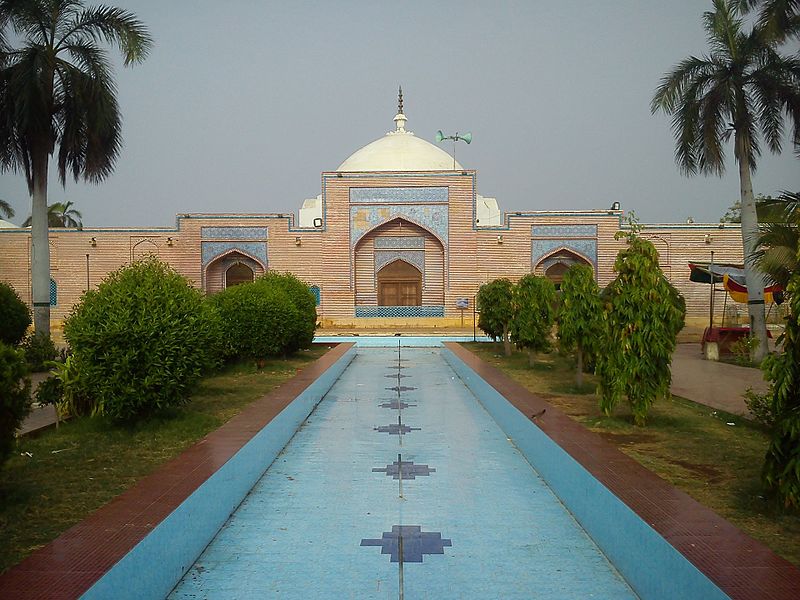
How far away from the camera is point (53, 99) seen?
11078 mm

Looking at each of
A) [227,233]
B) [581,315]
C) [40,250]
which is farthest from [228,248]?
[581,315]

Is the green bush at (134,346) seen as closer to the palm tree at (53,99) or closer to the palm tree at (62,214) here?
the palm tree at (53,99)

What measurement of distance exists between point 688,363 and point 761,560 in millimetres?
10002

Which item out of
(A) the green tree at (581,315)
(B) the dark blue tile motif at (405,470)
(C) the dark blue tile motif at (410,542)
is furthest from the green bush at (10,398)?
(A) the green tree at (581,315)

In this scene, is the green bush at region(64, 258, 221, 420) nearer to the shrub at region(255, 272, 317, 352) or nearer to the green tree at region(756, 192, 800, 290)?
the shrub at region(255, 272, 317, 352)

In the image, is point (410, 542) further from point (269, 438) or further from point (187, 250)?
point (187, 250)

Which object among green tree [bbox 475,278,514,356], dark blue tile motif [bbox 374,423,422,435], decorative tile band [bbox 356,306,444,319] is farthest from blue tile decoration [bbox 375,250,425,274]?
dark blue tile motif [bbox 374,423,422,435]

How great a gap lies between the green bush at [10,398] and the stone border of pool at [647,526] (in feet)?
10.7

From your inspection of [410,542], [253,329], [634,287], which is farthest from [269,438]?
[253,329]

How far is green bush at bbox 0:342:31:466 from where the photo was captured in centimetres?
381

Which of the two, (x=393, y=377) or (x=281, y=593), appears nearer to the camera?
(x=281, y=593)

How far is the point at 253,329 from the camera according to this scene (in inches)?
417

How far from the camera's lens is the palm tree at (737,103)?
1189 cm

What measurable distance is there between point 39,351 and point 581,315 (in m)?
8.15
